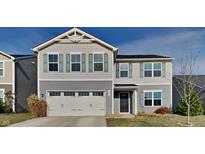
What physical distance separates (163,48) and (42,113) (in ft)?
26.1

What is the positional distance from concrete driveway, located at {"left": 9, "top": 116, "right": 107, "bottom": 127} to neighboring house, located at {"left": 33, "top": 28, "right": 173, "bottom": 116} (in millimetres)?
450

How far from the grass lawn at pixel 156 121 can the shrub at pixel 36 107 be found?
383cm

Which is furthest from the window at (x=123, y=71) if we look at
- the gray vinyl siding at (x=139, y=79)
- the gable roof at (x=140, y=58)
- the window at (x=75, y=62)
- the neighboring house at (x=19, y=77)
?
the neighboring house at (x=19, y=77)

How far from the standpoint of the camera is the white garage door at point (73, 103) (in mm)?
18484

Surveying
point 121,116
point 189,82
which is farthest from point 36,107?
point 189,82

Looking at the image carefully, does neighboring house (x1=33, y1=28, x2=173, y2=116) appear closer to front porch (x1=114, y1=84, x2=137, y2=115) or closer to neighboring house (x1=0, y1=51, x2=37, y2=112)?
front porch (x1=114, y1=84, x2=137, y2=115)

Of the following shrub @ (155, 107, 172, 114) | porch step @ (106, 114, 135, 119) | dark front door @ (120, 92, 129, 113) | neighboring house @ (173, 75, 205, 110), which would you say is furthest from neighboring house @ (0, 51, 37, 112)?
neighboring house @ (173, 75, 205, 110)

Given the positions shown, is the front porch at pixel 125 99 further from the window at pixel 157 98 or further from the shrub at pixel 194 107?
the shrub at pixel 194 107

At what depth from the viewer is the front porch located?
64.0 feet

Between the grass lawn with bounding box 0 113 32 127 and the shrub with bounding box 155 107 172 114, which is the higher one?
the shrub with bounding box 155 107 172 114

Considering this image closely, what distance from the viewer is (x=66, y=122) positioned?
1736cm
